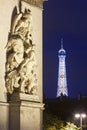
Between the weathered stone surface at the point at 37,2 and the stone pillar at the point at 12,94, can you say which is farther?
the weathered stone surface at the point at 37,2

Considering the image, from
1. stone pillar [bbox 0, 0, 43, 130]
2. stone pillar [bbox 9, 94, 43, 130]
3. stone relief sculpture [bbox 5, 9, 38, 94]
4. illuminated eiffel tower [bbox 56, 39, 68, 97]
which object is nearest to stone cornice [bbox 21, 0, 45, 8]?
stone pillar [bbox 0, 0, 43, 130]

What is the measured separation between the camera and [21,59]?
11805 millimetres

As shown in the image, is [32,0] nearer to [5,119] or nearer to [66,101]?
[5,119]

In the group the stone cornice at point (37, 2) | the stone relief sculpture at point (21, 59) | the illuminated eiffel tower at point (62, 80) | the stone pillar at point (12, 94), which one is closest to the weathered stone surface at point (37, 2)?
the stone cornice at point (37, 2)

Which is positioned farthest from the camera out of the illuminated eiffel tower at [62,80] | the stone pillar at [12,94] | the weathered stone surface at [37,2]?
the illuminated eiffel tower at [62,80]

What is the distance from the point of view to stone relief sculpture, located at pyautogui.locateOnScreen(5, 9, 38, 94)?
11664 mm

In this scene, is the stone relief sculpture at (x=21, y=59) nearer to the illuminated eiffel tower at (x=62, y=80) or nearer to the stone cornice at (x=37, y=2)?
the stone cornice at (x=37, y=2)

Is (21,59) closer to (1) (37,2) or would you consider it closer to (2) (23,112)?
(2) (23,112)

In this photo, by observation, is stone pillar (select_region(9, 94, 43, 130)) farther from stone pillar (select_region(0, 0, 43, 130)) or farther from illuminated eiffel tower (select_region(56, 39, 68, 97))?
illuminated eiffel tower (select_region(56, 39, 68, 97))

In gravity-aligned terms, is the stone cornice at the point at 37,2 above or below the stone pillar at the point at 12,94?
above

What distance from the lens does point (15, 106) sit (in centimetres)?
1169

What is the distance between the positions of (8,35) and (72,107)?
46343 millimetres

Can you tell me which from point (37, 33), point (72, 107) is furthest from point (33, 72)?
point (72, 107)

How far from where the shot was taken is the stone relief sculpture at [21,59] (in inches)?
459
